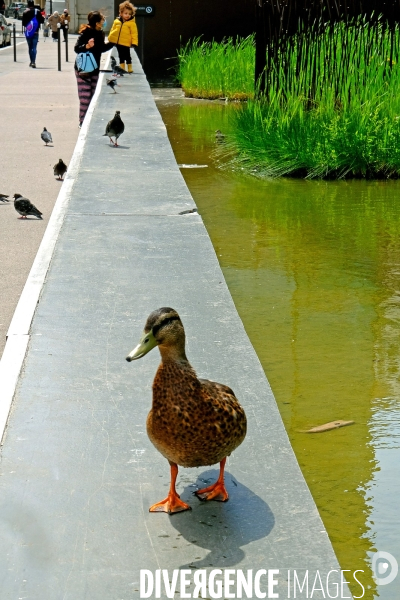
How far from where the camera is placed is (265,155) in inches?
468

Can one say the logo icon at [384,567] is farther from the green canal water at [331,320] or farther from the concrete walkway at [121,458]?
the concrete walkway at [121,458]

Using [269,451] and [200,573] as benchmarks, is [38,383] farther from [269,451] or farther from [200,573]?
[200,573]

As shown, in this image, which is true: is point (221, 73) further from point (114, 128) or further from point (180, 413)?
point (180, 413)

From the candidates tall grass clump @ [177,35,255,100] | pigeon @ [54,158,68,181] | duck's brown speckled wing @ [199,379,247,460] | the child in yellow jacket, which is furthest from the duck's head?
the child in yellow jacket

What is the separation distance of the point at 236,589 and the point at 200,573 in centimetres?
12

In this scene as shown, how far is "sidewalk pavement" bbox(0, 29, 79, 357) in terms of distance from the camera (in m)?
7.61

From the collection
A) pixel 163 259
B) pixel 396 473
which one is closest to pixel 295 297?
pixel 163 259

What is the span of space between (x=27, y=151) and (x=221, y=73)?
7515 mm

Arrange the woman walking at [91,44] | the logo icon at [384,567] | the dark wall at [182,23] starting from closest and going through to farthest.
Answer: the logo icon at [384,567] < the woman walking at [91,44] < the dark wall at [182,23]

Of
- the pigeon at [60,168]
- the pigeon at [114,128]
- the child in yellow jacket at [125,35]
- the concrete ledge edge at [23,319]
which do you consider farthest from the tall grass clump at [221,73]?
the concrete ledge edge at [23,319]

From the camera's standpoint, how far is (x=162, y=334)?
123 inches

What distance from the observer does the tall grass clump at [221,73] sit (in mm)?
20156

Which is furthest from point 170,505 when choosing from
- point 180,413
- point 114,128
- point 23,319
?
point 114,128

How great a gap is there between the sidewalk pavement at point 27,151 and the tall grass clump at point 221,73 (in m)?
2.61
